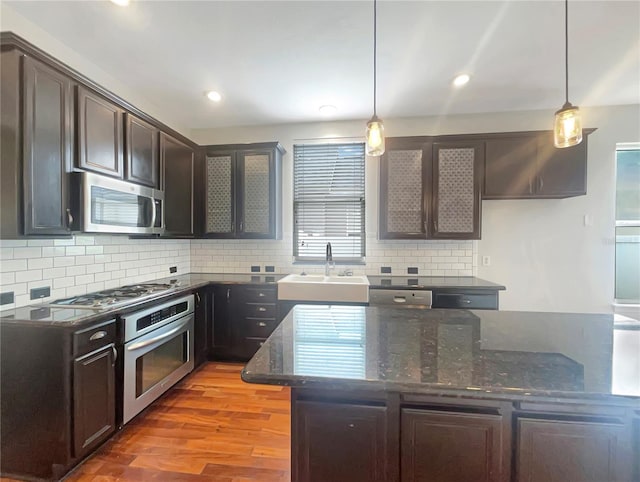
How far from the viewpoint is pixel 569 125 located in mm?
1389

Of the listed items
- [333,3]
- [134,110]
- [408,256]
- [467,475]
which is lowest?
[467,475]

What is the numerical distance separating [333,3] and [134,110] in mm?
1745

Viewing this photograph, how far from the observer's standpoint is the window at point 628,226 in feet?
10.5

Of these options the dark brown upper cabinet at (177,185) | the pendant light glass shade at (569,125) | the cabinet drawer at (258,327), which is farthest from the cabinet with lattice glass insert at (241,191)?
the pendant light glass shade at (569,125)

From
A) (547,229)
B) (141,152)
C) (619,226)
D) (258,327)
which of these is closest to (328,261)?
(258,327)

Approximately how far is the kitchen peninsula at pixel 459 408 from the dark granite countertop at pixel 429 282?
5.15 feet

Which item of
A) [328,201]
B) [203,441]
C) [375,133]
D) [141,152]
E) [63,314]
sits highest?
[141,152]

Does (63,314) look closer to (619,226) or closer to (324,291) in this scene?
(324,291)

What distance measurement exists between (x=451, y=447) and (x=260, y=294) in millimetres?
2369

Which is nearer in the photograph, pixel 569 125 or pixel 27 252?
pixel 569 125

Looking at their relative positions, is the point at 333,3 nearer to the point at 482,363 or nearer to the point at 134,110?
the point at 134,110

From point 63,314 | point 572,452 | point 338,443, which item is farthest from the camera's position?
point 63,314

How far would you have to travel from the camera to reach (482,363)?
3.42ft

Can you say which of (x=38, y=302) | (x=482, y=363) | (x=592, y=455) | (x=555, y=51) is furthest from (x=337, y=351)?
(x=555, y=51)
